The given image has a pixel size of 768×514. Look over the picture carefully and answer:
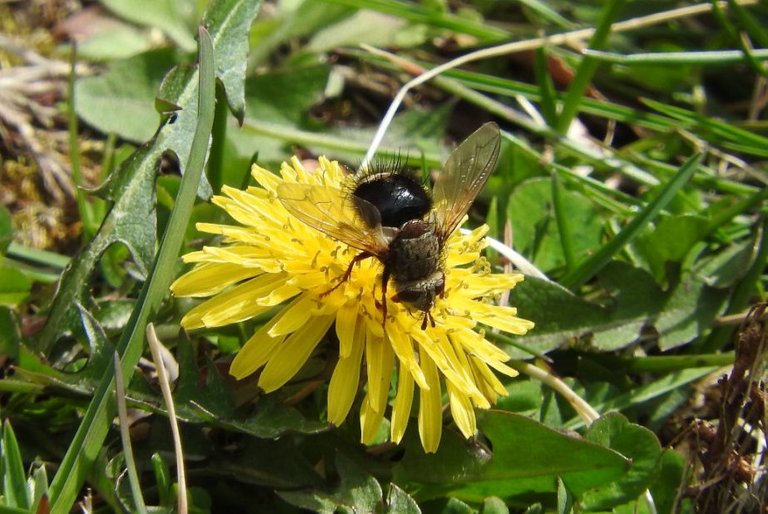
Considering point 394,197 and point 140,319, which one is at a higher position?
point 394,197

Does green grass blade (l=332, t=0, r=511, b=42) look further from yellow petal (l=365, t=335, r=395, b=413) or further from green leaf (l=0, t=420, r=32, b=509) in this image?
green leaf (l=0, t=420, r=32, b=509)

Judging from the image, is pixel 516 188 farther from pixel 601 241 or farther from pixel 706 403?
pixel 706 403

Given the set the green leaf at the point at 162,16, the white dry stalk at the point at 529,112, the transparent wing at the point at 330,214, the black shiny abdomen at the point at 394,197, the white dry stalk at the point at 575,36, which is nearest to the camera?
the transparent wing at the point at 330,214

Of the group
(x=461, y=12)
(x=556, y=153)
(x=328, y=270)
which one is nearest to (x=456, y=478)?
(x=328, y=270)

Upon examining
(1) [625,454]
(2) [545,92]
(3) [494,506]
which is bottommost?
(3) [494,506]

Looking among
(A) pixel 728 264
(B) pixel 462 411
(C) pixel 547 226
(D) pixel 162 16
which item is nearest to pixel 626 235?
(C) pixel 547 226

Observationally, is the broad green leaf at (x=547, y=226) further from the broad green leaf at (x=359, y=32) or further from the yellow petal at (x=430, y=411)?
the broad green leaf at (x=359, y=32)

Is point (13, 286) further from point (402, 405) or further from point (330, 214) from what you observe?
point (402, 405)

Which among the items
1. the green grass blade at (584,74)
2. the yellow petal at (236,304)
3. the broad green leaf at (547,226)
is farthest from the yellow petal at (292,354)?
the green grass blade at (584,74)
